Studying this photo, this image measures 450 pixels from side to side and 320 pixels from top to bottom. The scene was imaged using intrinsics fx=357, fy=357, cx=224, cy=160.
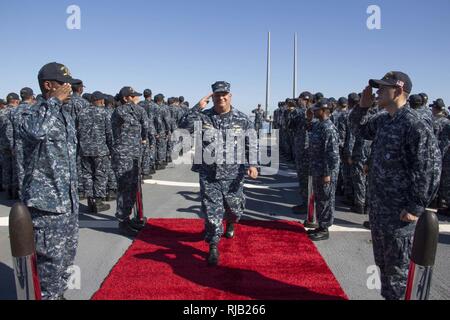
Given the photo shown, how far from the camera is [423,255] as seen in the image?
7.54 ft

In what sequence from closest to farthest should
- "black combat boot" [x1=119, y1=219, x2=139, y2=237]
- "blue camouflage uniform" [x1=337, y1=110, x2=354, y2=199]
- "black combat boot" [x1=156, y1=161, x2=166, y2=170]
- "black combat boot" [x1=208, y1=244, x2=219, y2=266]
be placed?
"black combat boot" [x1=208, y1=244, x2=219, y2=266]
"black combat boot" [x1=119, y1=219, x2=139, y2=237]
"blue camouflage uniform" [x1=337, y1=110, x2=354, y2=199]
"black combat boot" [x1=156, y1=161, x2=166, y2=170]

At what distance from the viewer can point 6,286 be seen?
366 cm

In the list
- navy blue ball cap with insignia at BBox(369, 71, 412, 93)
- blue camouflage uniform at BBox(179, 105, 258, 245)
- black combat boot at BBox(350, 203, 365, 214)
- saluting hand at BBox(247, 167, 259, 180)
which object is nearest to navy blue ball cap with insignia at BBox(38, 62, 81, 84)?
blue camouflage uniform at BBox(179, 105, 258, 245)

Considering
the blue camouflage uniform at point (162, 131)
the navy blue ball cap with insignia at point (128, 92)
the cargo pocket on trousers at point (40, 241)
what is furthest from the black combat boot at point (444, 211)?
the blue camouflage uniform at point (162, 131)

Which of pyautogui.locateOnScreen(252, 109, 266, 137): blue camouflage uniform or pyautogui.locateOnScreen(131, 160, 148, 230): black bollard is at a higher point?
pyautogui.locateOnScreen(252, 109, 266, 137): blue camouflage uniform

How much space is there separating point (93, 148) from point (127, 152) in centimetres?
139

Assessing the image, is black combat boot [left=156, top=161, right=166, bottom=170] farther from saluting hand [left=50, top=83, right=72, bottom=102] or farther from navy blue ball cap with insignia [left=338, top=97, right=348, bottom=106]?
saluting hand [left=50, top=83, right=72, bottom=102]

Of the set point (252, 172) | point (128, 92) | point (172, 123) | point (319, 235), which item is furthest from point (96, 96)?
point (172, 123)

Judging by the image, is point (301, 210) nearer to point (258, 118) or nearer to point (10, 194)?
point (10, 194)

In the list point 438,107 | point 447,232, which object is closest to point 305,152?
point 447,232

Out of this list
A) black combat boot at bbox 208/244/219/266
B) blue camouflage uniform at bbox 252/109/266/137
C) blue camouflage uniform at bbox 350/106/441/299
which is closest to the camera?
blue camouflage uniform at bbox 350/106/441/299

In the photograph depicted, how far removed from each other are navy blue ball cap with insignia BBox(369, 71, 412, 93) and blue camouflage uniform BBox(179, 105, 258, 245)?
5.82 ft

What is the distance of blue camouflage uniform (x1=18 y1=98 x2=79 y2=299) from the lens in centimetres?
287

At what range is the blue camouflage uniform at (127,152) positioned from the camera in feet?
17.7
